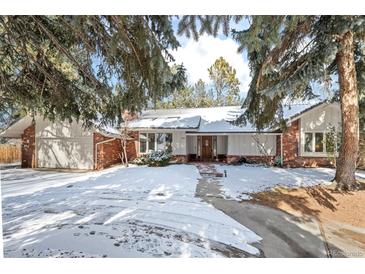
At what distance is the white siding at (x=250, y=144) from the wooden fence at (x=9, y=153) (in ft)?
40.8

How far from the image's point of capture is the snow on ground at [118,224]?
349 cm

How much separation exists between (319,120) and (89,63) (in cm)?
1127

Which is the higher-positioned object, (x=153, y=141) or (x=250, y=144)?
(x=153, y=141)

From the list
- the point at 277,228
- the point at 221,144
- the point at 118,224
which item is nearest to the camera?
the point at 118,224

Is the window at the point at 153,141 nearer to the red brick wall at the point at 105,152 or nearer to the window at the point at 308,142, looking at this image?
the red brick wall at the point at 105,152

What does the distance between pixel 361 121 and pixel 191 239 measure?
27.0 feet

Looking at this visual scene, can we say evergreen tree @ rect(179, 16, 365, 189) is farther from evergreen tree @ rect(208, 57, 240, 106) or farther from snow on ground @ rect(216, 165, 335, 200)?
evergreen tree @ rect(208, 57, 240, 106)

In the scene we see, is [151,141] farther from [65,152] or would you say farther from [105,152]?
[65,152]

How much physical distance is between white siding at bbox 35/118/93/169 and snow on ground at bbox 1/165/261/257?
490 centimetres

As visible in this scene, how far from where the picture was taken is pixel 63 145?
491 inches

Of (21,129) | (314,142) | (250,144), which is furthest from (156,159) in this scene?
(314,142)

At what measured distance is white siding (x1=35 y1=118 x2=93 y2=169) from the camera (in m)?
12.1
